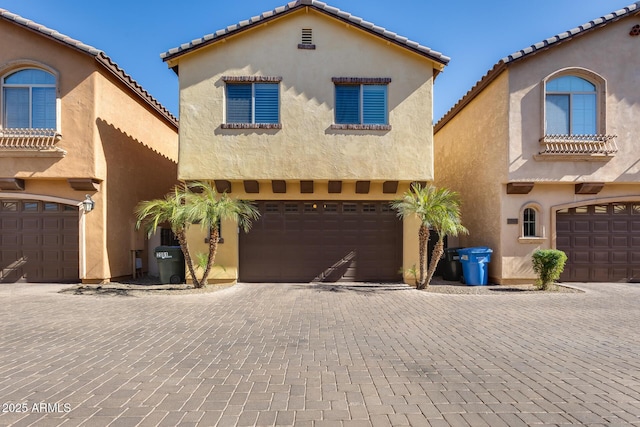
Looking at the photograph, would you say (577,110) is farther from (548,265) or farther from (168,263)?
(168,263)

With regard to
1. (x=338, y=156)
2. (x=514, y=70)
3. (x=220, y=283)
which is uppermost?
(x=514, y=70)

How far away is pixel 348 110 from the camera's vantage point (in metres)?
10.8

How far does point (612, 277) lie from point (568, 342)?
794 cm

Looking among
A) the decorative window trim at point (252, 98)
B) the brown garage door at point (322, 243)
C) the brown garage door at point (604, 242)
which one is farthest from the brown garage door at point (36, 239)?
the brown garage door at point (604, 242)

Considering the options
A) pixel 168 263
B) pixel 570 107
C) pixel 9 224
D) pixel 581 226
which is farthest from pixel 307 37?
pixel 9 224

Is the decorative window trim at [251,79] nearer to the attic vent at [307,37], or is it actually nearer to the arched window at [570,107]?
the attic vent at [307,37]

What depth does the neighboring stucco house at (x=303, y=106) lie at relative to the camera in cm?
1055

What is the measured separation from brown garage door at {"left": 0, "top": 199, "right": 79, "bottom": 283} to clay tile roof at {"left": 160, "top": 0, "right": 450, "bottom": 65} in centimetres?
618

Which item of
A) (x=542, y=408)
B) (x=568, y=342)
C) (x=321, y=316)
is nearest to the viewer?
(x=542, y=408)

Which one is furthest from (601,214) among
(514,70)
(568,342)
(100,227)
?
(100,227)

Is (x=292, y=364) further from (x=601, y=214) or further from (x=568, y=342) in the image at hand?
(x=601, y=214)

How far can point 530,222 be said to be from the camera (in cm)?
1105

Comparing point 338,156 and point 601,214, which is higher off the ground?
point 338,156

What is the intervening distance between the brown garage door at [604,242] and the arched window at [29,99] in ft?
55.6
